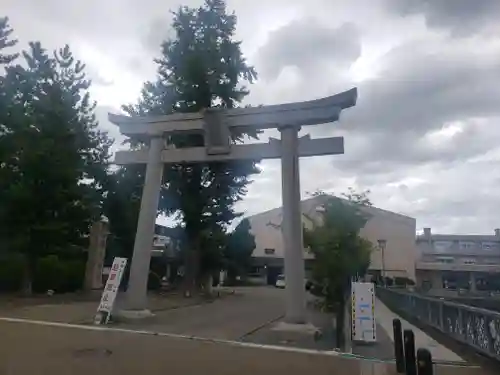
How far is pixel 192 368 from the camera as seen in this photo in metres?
7.76

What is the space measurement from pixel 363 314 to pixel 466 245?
183 ft

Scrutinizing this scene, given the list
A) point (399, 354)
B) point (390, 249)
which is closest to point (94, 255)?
point (399, 354)

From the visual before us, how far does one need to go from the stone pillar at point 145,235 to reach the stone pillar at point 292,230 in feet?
13.9

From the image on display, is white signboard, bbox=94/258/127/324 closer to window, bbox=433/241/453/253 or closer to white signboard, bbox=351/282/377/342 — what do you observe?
white signboard, bbox=351/282/377/342

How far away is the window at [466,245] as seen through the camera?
59062 millimetres

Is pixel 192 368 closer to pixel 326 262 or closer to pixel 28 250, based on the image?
pixel 326 262

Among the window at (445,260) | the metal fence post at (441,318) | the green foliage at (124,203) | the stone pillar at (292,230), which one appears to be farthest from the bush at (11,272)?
the window at (445,260)

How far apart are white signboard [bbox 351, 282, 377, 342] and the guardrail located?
5.87ft

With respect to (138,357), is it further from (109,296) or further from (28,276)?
(28,276)

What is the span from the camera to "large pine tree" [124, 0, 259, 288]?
88.7 ft

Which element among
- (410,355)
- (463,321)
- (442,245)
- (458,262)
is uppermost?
(442,245)

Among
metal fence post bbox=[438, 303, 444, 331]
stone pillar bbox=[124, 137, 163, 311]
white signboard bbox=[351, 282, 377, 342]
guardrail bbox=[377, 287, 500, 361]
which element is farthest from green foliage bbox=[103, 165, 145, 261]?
white signboard bbox=[351, 282, 377, 342]

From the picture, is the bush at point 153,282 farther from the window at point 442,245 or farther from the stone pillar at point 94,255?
the window at point 442,245

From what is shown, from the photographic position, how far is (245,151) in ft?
49.0
